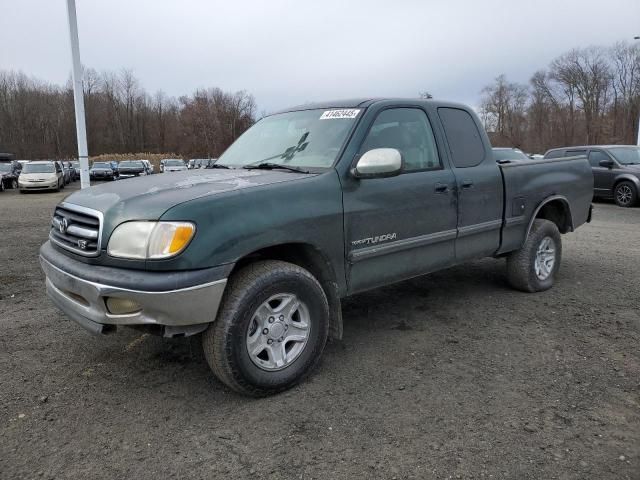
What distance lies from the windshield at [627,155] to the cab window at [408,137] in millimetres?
12948

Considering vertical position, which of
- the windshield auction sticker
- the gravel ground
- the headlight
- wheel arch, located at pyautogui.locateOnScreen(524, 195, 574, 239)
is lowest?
the gravel ground

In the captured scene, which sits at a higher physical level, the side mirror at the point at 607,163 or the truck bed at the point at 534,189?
the side mirror at the point at 607,163

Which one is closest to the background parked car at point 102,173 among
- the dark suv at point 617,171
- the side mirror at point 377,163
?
the dark suv at point 617,171

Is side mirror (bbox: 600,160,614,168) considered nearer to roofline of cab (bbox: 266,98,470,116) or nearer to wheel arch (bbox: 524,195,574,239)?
wheel arch (bbox: 524,195,574,239)

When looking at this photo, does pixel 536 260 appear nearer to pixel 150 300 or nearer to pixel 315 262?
pixel 315 262

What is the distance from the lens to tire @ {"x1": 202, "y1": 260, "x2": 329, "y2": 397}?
2.94 meters

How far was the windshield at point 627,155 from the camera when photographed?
14516 millimetres

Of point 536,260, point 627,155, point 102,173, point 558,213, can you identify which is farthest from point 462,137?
point 102,173

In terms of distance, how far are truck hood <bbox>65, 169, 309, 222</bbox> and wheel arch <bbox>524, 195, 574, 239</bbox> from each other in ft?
11.0

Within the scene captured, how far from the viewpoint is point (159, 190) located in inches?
126

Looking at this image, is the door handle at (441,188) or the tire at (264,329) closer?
the tire at (264,329)

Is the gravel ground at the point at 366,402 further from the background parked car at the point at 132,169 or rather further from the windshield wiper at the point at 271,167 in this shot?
the background parked car at the point at 132,169

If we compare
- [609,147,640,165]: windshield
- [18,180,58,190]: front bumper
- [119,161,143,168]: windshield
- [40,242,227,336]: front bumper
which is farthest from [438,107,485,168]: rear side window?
[119,161,143,168]: windshield

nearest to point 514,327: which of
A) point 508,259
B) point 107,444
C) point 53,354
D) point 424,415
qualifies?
point 508,259
